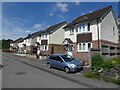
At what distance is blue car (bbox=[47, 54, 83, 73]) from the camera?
1688 cm

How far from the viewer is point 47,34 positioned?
1716 inches

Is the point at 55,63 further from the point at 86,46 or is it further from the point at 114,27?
the point at 114,27

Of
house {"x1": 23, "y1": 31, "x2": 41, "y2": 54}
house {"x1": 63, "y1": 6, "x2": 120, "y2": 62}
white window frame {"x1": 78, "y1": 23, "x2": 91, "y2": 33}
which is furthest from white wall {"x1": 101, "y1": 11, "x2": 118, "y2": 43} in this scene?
house {"x1": 23, "y1": 31, "x2": 41, "y2": 54}

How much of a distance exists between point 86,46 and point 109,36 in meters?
4.19

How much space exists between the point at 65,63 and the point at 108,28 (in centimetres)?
1312

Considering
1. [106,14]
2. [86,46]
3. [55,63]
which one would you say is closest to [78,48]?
[86,46]

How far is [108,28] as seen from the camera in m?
27.6

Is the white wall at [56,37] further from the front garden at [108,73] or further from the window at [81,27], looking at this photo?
the front garden at [108,73]

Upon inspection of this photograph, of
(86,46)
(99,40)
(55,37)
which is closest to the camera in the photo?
(99,40)

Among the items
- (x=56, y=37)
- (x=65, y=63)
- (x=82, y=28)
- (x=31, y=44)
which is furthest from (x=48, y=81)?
(x=31, y=44)

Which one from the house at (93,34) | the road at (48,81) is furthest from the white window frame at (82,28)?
the road at (48,81)

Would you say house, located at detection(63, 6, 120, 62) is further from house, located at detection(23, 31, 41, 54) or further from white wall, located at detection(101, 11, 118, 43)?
house, located at detection(23, 31, 41, 54)

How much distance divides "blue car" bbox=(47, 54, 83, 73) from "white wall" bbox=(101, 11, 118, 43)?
953 cm

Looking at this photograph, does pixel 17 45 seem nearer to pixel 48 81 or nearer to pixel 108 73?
pixel 48 81
